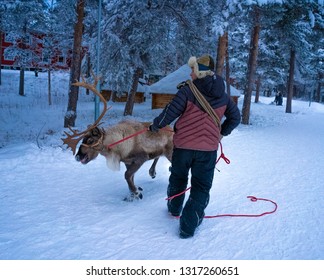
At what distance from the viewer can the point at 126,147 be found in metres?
4.86

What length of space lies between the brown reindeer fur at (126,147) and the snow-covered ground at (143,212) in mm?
577

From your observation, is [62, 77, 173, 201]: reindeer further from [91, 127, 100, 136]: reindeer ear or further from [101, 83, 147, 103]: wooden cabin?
[101, 83, 147, 103]: wooden cabin

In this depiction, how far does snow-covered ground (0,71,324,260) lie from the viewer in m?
3.24

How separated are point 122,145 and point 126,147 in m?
0.08

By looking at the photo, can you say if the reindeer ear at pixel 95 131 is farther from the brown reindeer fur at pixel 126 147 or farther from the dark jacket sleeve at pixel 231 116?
the dark jacket sleeve at pixel 231 116

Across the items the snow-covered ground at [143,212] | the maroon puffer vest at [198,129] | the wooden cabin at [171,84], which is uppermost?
the wooden cabin at [171,84]

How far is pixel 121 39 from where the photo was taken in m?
13.9

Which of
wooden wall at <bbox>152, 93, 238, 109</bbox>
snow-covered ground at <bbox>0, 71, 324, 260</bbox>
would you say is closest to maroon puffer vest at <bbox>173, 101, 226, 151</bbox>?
snow-covered ground at <bbox>0, 71, 324, 260</bbox>

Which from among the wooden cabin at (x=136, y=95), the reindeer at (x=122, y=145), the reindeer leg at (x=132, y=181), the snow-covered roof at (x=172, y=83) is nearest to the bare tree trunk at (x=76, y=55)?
the reindeer at (x=122, y=145)

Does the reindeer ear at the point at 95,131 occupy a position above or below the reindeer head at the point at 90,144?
above

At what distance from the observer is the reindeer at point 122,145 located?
15.2 feet

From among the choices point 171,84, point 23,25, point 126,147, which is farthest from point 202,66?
point 23,25

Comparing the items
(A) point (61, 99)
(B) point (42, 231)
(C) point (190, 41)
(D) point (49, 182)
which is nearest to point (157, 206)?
(B) point (42, 231)

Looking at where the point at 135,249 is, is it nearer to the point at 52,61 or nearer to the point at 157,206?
the point at 157,206
